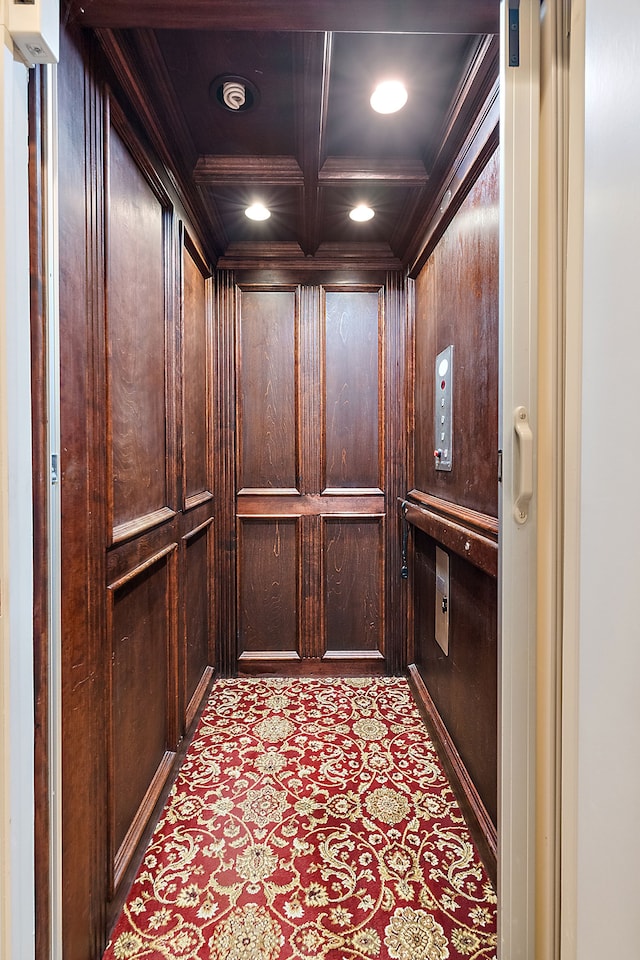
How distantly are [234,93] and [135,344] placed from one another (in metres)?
0.91

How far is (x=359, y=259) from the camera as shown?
9.20 ft

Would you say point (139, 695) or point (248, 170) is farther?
point (248, 170)

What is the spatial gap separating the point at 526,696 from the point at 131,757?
124cm

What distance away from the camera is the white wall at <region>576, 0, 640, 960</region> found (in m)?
0.69

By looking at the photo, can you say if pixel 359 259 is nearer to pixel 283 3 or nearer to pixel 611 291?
pixel 283 3

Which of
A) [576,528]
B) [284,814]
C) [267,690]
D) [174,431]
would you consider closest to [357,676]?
[267,690]

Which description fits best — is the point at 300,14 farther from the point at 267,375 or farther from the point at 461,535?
the point at 267,375

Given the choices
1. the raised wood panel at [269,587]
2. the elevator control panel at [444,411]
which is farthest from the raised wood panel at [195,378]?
the elevator control panel at [444,411]

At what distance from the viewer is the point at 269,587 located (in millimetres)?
2891

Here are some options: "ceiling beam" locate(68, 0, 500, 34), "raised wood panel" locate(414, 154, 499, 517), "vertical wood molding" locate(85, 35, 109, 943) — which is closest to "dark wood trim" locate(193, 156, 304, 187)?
"raised wood panel" locate(414, 154, 499, 517)

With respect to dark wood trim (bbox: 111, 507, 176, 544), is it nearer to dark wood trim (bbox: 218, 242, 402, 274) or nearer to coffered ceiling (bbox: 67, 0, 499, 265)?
coffered ceiling (bbox: 67, 0, 499, 265)

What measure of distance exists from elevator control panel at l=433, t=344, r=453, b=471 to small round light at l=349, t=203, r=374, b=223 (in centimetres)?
83

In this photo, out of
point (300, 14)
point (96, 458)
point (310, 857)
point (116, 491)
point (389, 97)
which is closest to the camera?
point (300, 14)

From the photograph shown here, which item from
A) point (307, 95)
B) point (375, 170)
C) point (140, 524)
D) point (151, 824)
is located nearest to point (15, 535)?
point (140, 524)
